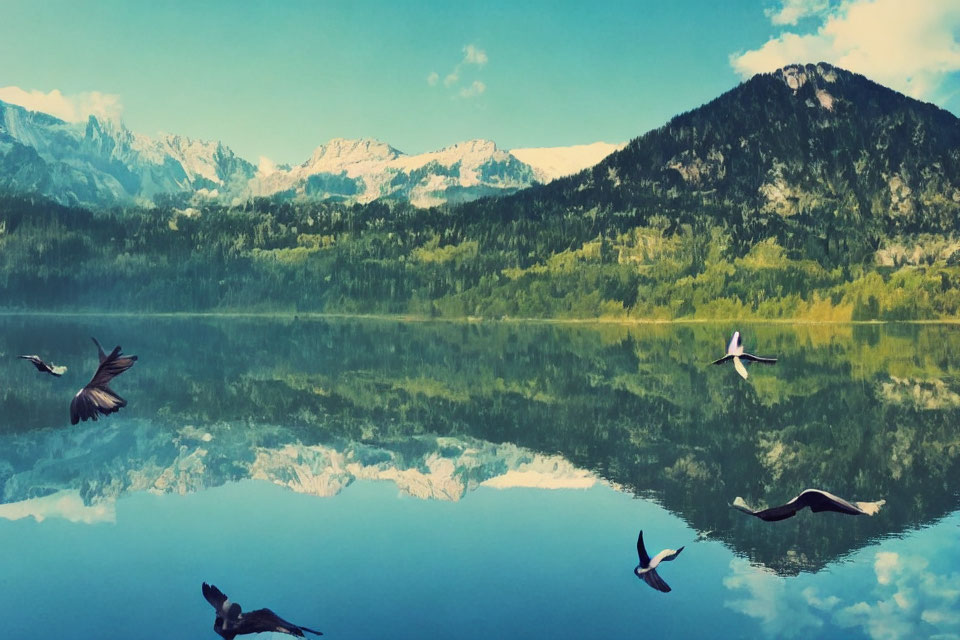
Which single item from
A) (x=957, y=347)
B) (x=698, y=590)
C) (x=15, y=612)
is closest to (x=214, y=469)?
(x=15, y=612)

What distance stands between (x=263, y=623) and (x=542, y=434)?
34.7m

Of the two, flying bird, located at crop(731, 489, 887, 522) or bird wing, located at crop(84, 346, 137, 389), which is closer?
flying bird, located at crop(731, 489, 887, 522)

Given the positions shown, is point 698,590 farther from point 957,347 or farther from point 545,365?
point 957,347

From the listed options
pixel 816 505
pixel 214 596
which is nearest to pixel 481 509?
pixel 214 596

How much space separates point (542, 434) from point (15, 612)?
105 ft

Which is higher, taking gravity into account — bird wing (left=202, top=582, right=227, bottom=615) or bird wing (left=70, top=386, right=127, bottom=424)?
bird wing (left=70, top=386, right=127, bottom=424)

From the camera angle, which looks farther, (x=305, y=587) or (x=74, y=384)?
(x=74, y=384)

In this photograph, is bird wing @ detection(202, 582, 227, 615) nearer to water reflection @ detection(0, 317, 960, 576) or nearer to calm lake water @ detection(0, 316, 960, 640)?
calm lake water @ detection(0, 316, 960, 640)

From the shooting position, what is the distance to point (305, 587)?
2494cm

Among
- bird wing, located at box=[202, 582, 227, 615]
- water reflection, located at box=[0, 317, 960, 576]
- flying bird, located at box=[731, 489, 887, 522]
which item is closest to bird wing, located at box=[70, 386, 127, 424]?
bird wing, located at box=[202, 582, 227, 615]

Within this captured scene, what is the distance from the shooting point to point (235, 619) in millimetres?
17922

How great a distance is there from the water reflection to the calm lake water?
0.25m

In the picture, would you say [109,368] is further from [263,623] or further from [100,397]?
[263,623]

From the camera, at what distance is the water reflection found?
1426 inches
